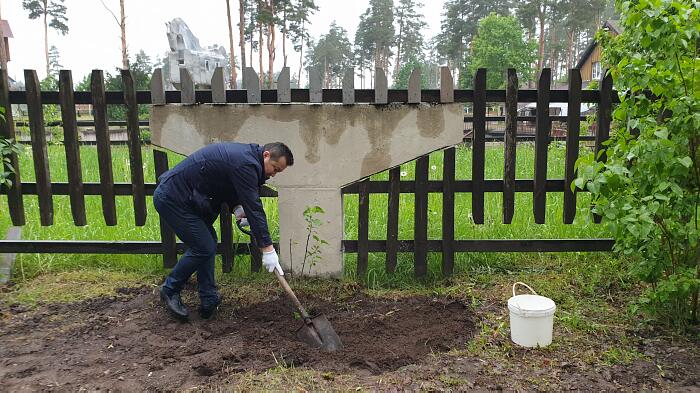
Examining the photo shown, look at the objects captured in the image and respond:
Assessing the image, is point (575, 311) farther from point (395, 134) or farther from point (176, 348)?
point (176, 348)

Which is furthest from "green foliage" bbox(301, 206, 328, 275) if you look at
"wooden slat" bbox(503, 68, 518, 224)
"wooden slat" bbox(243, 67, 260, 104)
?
"wooden slat" bbox(503, 68, 518, 224)

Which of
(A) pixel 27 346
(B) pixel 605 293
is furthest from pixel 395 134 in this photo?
(A) pixel 27 346

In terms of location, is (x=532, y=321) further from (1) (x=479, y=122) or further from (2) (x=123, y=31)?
(2) (x=123, y=31)

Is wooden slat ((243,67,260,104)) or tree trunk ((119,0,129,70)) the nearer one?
wooden slat ((243,67,260,104))

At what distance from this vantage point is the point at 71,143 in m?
4.52

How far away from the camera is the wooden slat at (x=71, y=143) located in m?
4.41

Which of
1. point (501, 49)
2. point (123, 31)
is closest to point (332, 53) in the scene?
point (501, 49)

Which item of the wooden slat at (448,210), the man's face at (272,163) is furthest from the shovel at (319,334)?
the wooden slat at (448,210)

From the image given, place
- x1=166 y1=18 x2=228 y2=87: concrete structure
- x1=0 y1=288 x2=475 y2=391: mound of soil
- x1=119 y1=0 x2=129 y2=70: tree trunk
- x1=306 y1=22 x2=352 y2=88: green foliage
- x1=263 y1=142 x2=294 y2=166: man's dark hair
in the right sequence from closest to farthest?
1. x1=0 y1=288 x2=475 y2=391: mound of soil
2. x1=263 y1=142 x2=294 y2=166: man's dark hair
3. x1=166 y1=18 x2=228 y2=87: concrete structure
4. x1=119 y1=0 x2=129 y2=70: tree trunk
5. x1=306 y1=22 x2=352 y2=88: green foliage

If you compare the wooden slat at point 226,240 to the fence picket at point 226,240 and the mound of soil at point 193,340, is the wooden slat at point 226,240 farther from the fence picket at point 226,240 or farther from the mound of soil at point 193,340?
the mound of soil at point 193,340

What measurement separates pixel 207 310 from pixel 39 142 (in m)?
2.17

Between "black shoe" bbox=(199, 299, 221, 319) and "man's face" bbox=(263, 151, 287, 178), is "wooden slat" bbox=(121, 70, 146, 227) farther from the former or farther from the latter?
"man's face" bbox=(263, 151, 287, 178)

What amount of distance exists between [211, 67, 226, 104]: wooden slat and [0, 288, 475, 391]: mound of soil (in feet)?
5.59

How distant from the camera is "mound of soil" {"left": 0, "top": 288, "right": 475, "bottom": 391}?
316 centimetres
